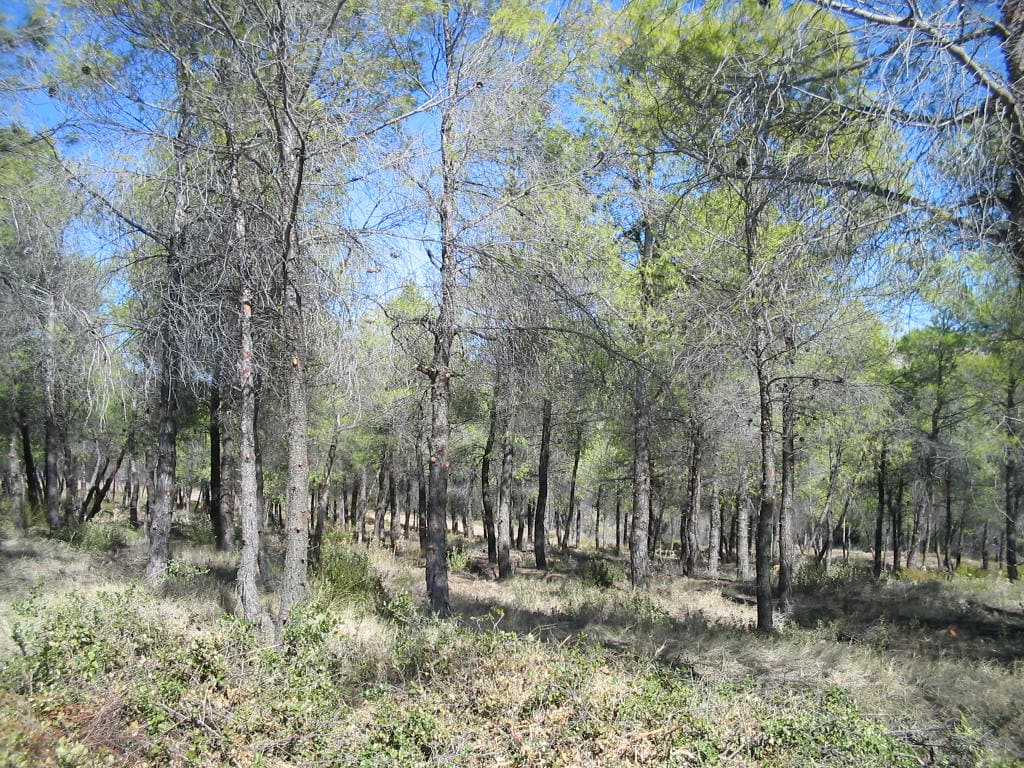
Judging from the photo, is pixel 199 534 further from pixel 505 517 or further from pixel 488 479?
pixel 505 517

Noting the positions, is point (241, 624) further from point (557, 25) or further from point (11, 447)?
point (11, 447)

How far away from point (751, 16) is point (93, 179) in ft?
20.5

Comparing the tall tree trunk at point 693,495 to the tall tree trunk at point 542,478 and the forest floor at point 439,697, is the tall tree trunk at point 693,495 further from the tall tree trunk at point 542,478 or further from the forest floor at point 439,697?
the forest floor at point 439,697

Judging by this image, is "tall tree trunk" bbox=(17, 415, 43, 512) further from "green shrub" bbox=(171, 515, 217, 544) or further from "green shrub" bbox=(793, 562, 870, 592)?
"green shrub" bbox=(793, 562, 870, 592)

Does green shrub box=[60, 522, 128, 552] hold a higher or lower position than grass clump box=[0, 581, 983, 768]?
lower

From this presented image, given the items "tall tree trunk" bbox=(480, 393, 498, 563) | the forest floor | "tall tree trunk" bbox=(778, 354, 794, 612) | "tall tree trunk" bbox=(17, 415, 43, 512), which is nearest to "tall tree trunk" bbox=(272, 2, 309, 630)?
the forest floor

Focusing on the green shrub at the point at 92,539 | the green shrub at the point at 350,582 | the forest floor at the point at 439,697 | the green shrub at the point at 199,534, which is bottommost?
the green shrub at the point at 199,534

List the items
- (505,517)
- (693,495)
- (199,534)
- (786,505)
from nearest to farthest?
(786,505)
(505,517)
(693,495)
(199,534)

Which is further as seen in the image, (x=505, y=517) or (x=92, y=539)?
(x=505, y=517)

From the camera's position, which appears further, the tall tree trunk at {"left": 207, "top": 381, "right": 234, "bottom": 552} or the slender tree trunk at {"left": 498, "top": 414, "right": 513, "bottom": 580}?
the slender tree trunk at {"left": 498, "top": 414, "right": 513, "bottom": 580}

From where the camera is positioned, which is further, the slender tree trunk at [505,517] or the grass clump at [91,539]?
the slender tree trunk at [505,517]

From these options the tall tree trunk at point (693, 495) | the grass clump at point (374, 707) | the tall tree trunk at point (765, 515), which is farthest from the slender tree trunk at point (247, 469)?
the tall tree trunk at point (693, 495)

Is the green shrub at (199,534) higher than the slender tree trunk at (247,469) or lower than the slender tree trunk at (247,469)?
lower

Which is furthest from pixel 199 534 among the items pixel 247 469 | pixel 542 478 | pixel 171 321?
pixel 171 321
